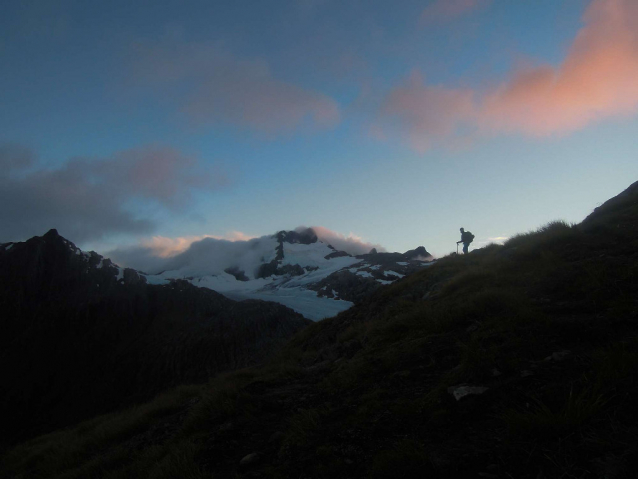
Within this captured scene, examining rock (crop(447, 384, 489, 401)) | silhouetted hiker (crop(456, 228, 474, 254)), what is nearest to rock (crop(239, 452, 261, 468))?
rock (crop(447, 384, 489, 401))

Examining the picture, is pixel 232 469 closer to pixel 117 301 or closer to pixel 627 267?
pixel 627 267

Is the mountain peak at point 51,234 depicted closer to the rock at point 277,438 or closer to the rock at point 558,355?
the rock at point 277,438

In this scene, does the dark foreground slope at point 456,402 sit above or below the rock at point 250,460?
above

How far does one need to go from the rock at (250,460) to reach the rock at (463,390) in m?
2.64

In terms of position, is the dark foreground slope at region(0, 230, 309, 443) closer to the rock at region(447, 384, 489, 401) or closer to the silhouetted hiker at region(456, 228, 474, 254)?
the silhouetted hiker at region(456, 228, 474, 254)

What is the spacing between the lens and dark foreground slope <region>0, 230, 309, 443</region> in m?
46.4

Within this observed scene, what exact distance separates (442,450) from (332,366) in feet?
15.2

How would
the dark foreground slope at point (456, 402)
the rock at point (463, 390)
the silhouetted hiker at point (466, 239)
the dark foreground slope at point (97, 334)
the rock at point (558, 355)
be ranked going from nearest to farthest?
the dark foreground slope at point (456, 402) < the rock at point (463, 390) < the rock at point (558, 355) < the silhouetted hiker at point (466, 239) < the dark foreground slope at point (97, 334)

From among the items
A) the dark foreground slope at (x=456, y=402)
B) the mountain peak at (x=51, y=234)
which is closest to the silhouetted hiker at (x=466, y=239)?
the dark foreground slope at (x=456, y=402)

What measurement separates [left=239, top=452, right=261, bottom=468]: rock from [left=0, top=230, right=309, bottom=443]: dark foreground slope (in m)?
39.8

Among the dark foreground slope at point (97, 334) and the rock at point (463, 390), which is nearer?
the rock at point (463, 390)

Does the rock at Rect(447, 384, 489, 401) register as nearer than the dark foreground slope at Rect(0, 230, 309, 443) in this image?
Yes

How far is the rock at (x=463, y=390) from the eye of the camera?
4.32m

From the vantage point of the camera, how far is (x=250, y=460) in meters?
4.62
